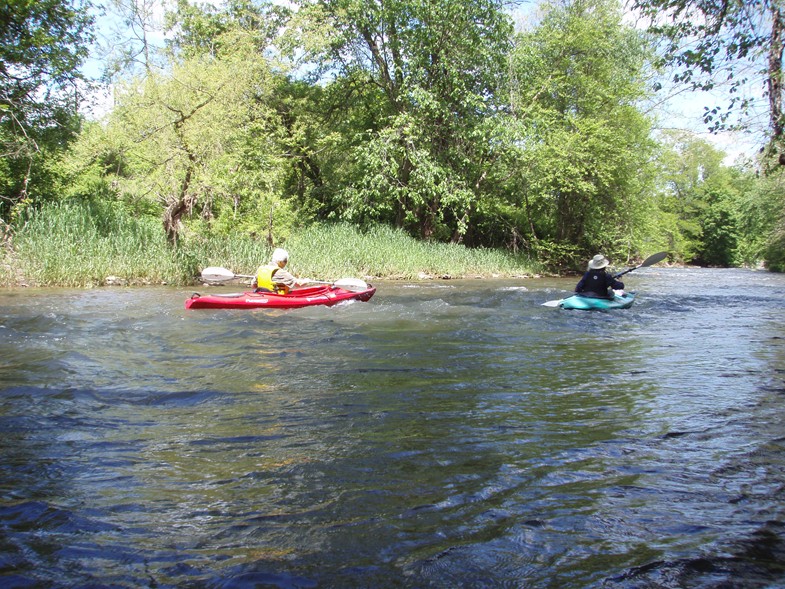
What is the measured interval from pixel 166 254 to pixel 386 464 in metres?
12.4

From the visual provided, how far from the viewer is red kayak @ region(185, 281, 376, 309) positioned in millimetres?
9227

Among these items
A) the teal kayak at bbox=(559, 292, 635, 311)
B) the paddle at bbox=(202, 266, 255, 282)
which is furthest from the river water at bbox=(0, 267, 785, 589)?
the paddle at bbox=(202, 266, 255, 282)

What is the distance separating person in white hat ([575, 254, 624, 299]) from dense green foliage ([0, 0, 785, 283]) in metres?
7.62

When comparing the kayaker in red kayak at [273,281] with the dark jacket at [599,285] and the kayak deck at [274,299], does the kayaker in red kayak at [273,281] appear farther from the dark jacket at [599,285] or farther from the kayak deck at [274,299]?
the dark jacket at [599,285]

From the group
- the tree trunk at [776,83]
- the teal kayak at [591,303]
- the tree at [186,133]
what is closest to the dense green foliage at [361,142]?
the tree at [186,133]

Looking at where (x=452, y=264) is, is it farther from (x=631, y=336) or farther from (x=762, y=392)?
(x=762, y=392)

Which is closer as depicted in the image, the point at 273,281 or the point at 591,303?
the point at 273,281

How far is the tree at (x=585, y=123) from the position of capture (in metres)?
20.5

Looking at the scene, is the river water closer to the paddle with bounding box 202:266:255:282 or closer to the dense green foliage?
the paddle with bounding box 202:266:255:282

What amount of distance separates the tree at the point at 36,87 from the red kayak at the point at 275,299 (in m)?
7.21

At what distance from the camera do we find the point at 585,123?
20734 mm

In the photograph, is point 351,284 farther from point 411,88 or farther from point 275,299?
point 411,88

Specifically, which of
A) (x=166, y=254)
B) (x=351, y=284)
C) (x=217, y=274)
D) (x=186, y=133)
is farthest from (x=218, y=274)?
(x=186, y=133)

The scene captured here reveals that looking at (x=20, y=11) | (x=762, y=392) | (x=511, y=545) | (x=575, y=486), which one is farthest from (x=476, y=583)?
(x=20, y=11)
